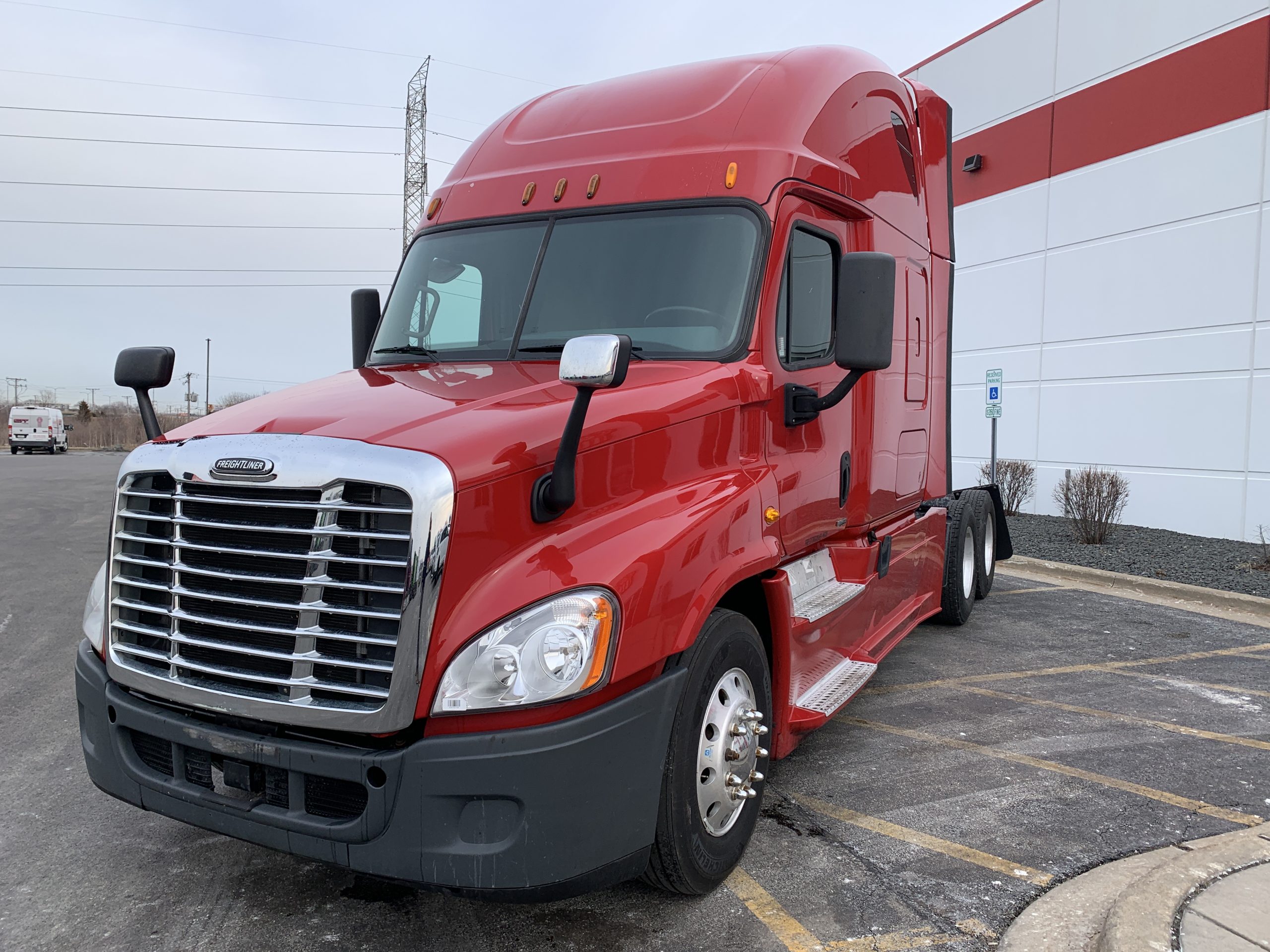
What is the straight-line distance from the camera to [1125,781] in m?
4.54

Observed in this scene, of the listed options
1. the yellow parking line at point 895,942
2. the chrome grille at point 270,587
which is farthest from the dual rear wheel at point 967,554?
the chrome grille at point 270,587

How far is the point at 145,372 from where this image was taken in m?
3.80

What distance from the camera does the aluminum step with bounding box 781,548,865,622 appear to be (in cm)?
419

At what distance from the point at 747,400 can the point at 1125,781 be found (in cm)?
273

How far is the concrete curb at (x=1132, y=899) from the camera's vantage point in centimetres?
301

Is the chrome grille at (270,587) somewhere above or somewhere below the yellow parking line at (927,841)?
above

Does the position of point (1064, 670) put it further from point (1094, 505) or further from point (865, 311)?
point (1094, 505)

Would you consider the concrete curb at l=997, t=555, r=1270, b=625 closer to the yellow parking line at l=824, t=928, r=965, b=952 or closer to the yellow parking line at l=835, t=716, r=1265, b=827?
the yellow parking line at l=835, t=716, r=1265, b=827

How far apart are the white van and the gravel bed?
47.4 meters

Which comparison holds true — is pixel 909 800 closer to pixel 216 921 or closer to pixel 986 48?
pixel 216 921

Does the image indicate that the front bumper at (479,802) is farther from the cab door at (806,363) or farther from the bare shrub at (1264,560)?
the bare shrub at (1264,560)

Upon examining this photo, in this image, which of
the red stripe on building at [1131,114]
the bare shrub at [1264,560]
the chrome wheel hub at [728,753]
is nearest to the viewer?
the chrome wheel hub at [728,753]

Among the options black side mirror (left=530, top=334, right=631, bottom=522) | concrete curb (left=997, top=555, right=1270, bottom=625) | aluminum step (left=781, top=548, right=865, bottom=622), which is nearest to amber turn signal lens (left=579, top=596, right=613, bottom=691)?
black side mirror (left=530, top=334, right=631, bottom=522)

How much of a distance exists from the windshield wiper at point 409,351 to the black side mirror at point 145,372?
95 centimetres
